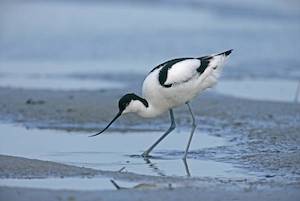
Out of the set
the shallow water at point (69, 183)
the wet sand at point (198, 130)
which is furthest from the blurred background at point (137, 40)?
the shallow water at point (69, 183)

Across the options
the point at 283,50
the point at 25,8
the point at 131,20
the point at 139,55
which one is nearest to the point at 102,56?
the point at 139,55

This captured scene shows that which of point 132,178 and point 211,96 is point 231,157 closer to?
point 132,178

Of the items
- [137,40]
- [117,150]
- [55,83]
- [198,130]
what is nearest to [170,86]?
[117,150]

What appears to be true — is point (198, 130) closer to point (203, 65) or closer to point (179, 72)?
point (203, 65)

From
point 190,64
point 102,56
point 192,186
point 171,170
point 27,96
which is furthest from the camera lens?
point 102,56

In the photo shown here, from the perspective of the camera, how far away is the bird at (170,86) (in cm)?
816

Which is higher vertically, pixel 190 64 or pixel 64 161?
pixel 190 64

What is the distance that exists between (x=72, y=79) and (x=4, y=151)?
17.4 ft

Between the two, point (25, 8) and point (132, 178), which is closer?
point (132, 178)

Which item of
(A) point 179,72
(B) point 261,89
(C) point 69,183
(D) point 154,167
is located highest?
(A) point 179,72

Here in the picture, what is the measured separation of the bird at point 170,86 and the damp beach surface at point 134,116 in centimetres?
41

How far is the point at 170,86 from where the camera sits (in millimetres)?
8281

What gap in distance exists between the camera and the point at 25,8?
22.4m

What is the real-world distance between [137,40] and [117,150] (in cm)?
945
